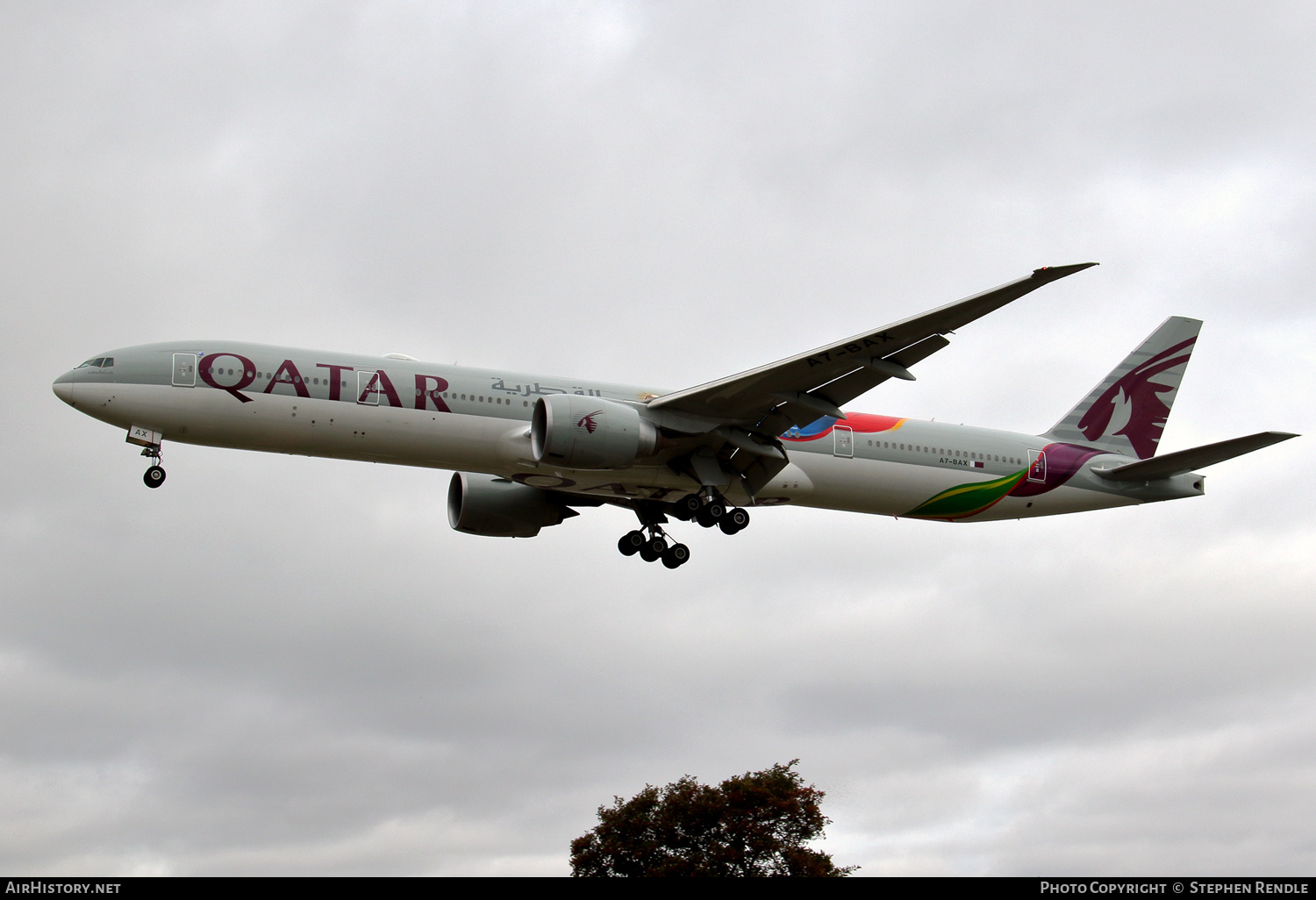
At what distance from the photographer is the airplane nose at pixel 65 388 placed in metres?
27.8

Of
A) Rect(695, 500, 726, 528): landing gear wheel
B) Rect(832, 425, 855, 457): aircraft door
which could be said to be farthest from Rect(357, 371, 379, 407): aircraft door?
Rect(832, 425, 855, 457): aircraft door

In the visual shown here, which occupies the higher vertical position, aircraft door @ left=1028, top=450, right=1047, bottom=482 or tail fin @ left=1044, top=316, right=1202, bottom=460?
tail fin @ left=1044, top=316, right=1202, bottom=460

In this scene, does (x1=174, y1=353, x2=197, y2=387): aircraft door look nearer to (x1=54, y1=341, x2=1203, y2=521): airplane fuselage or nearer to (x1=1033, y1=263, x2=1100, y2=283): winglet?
(x1=54, y1=341, x2=1203, y2=521): airplane fuselage

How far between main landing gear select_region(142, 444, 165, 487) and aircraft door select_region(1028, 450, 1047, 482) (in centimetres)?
2266

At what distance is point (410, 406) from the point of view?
29.0m

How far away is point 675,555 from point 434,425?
8.33 meters

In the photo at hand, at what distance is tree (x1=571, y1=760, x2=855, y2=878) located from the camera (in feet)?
135

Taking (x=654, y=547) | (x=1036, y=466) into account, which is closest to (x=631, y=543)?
(x=654, y=547)

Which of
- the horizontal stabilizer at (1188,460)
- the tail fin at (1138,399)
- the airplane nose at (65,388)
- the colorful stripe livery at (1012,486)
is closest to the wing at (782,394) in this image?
the colorful stripe livery at (1012,486)

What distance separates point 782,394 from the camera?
29828 mm

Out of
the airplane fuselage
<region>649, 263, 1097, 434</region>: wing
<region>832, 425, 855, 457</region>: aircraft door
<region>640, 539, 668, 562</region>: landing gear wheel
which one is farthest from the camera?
<region>640, 539, 668, 562</region>: landing gear wheel

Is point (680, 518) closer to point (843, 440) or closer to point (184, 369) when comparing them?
point (843, 440)

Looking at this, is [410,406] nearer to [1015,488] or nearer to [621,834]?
[1015,488]
